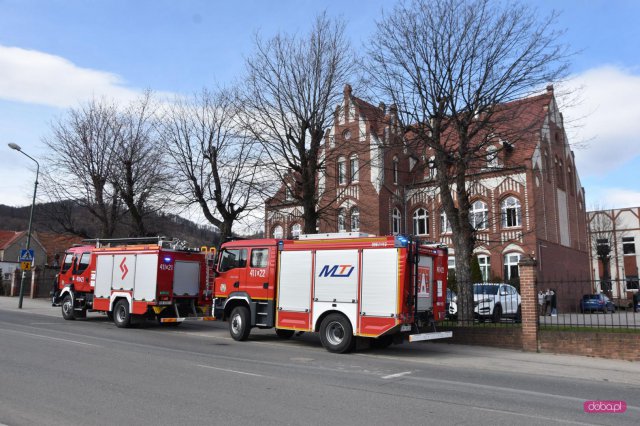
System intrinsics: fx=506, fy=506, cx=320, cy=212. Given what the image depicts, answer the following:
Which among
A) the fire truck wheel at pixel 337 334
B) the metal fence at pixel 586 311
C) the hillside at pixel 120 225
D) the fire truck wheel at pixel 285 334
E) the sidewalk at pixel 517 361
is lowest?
the sidewalk at pixel 517 361

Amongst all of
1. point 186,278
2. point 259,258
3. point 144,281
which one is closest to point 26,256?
point 144,281

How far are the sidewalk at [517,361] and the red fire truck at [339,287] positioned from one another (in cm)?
57

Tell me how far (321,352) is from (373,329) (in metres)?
1.72

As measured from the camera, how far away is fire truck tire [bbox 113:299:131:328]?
59.1 ft

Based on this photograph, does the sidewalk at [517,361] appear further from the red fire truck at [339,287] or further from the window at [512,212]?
the window at [512,212]

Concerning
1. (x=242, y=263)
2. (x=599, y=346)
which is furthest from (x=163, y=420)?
(x=599, y=346)

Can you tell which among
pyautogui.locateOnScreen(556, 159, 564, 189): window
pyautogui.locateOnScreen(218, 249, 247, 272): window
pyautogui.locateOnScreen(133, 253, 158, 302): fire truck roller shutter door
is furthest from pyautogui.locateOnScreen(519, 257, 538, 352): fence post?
pyautogui.locateOnScreen(556, 159, 564, 189): window

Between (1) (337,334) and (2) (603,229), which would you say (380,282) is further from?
(2) (603,229)

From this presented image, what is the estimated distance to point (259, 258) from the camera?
15.0 m

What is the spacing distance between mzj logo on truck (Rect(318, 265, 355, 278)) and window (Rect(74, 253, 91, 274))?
443 inches

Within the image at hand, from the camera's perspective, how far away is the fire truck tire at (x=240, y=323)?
1484 centimetres

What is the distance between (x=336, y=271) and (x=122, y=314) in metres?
9.35

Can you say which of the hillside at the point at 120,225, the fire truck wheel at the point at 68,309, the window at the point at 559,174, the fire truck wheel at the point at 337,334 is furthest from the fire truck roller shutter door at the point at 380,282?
the window at the point at 559,174

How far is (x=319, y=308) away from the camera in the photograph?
13.3 meters
